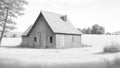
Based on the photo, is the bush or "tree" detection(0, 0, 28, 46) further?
"tree" detection(0, 0, 28, 46)

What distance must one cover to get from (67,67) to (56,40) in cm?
2417

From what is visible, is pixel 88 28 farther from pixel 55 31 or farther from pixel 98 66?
pixel 98 66

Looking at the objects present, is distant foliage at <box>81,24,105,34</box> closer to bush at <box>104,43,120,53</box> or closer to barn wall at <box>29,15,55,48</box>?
barn wall at <box>29,15,55,48</box>

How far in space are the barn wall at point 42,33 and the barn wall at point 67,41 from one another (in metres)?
1.20

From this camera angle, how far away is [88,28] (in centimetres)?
10738

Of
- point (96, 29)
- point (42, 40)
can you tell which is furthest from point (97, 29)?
point (42, 40)

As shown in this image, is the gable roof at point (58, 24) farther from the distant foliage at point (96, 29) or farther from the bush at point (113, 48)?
the distant foliage at point (96, 29)

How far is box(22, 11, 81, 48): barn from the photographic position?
3416 centimetres

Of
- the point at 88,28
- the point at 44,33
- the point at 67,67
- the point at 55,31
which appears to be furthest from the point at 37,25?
the point at 88,28

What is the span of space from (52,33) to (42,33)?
9.60ft

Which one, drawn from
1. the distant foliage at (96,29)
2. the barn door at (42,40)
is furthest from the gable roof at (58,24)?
the distant foliage at (96,29)

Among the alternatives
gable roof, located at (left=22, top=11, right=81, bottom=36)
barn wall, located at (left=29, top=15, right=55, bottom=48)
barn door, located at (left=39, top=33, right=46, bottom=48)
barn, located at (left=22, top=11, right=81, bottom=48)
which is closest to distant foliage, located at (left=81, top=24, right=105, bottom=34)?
gable roof, located at (left=22, top=11, right=81, bottom=36)

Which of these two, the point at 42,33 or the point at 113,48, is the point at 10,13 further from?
the point at 113,48

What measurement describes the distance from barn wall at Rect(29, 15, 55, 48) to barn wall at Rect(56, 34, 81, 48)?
1199 millimetres
